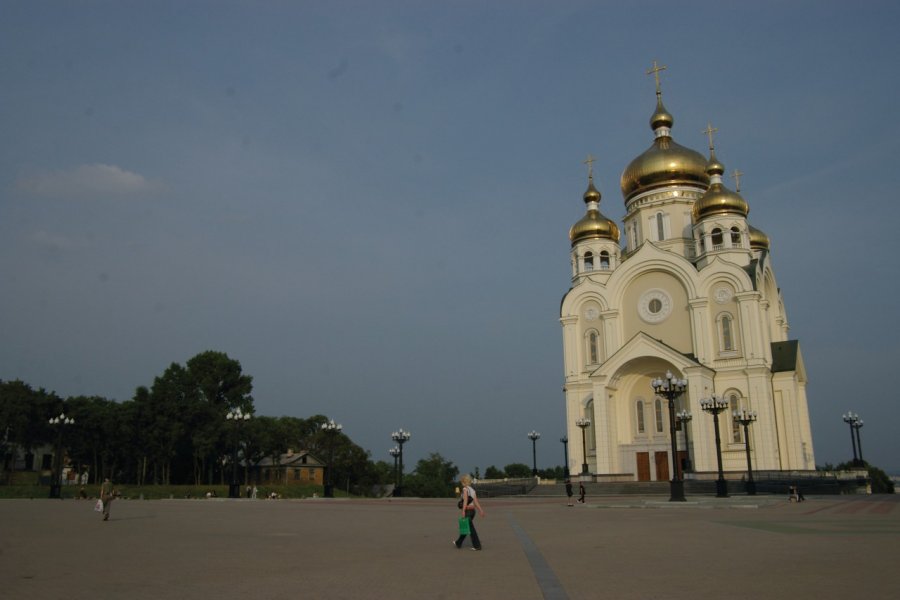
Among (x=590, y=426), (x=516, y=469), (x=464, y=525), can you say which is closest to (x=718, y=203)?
(x=590, y=426)

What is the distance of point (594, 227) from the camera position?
4881cm

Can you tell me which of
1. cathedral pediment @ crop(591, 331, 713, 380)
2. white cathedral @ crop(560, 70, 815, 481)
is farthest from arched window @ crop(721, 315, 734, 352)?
cathedral pediment @ crop(591, 331, 713, 380)

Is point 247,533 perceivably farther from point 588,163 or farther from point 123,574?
point 588,163

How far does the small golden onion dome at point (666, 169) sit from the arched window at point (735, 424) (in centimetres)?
1563

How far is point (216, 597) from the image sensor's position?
7.12 metres

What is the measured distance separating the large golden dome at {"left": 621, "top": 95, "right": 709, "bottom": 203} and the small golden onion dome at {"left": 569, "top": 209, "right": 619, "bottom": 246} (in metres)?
3.07

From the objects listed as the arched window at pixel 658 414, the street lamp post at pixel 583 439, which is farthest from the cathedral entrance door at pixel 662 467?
the street lamp post at pixel 583 439

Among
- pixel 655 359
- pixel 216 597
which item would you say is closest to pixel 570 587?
pixel 216 597

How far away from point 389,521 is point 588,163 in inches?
1535

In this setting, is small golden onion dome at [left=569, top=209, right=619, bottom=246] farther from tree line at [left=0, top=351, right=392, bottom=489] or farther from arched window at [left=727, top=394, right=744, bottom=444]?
tree line at [left=0, top=351, right=392, bottom=489]

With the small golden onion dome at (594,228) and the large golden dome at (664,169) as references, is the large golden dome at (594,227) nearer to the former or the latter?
the small golden onion dome at (594,228)

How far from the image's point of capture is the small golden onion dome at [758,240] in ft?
170

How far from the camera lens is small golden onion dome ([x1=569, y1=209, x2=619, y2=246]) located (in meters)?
48.8

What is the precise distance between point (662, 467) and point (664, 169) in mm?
19839
